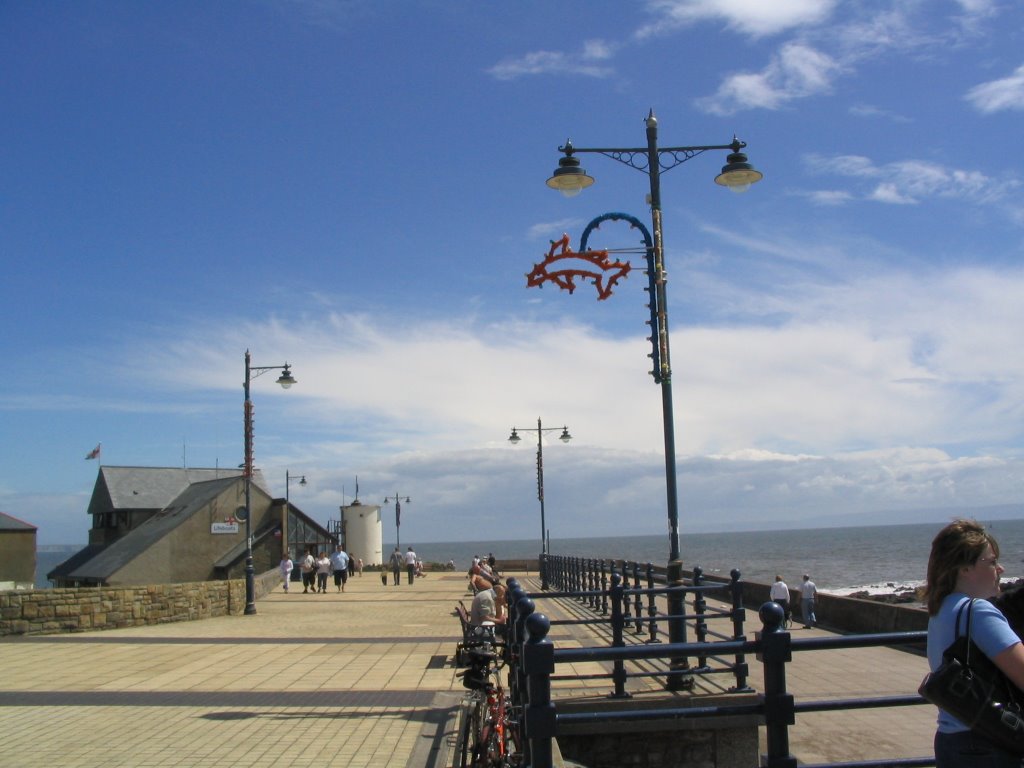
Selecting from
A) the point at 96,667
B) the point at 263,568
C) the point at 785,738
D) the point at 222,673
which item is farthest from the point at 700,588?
the point at 263,568

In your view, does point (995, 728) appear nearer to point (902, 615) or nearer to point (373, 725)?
point (373, 725)

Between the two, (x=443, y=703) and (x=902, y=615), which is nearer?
(x=443, y=703)

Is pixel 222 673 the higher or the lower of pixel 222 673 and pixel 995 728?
the lower

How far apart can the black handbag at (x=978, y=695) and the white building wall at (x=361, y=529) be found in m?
50.1

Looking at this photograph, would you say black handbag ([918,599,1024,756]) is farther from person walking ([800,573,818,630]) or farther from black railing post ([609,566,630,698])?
person walking ([800,573,818,630])

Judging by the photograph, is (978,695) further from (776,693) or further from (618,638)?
(618,638)

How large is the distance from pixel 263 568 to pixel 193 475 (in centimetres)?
1489

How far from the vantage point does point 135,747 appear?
28.4ft

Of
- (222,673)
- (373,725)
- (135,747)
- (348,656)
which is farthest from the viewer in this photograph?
(348,656)

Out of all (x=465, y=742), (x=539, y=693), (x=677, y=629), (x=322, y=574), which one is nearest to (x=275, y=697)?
(x=465, y=742)

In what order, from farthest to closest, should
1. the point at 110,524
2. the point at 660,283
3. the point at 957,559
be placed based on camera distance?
the point at 110,524
the point at 660,283
the point at 957,559

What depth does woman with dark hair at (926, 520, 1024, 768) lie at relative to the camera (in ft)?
10.4

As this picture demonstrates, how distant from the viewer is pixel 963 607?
3.24 m

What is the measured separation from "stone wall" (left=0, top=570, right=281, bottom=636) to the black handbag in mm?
18373
